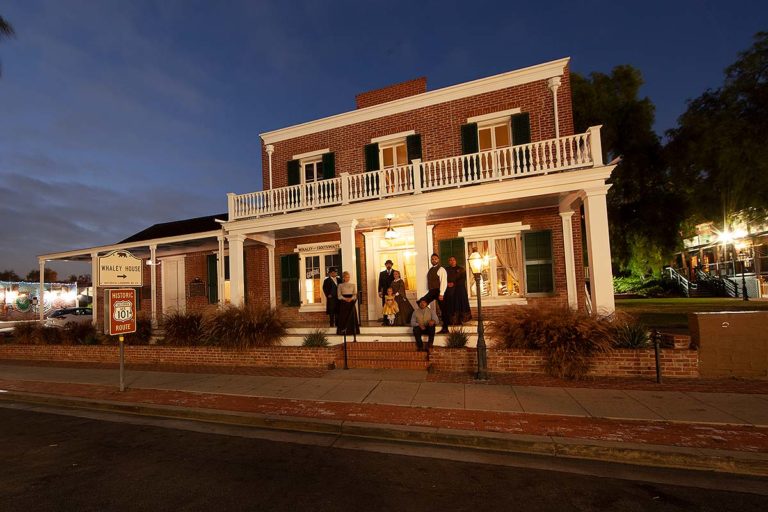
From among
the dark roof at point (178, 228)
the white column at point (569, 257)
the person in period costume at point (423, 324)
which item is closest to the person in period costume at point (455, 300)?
the person in period costume at point (423, 324)

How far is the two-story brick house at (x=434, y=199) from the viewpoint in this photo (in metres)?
9.59

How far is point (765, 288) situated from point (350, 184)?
24.3 m

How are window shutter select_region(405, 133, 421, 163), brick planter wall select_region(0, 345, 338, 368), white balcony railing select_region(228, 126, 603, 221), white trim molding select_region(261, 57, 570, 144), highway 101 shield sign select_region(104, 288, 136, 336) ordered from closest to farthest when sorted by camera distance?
highway 101 shield sign select_region(104, 288, 136, 336) < brick planter wall select_region(0, 345, 338, 368) < white balcony railing select_region(228, 126, 603, 221) < white trim molding select_region(261, 57, 570, 144) < window shutter select_region(405, 133, 421, 163)

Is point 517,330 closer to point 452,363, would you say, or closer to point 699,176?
point 452,363

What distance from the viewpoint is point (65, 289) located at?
1518 inches

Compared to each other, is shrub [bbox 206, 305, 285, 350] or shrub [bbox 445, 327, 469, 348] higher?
shrub [bbox 206, 305, 285, 350]

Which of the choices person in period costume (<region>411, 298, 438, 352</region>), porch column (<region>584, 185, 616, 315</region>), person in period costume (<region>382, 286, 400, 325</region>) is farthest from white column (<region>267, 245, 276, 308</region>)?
porch column (<region>584, 185, 616, 315</region>)

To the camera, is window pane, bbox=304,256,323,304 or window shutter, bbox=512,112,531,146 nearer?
window shutter, bbox=512,112,531,146

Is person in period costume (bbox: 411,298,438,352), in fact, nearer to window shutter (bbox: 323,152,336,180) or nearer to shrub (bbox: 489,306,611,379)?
shrub (bbox: 489,306,611,379)

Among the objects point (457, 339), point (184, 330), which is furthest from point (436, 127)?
point (184, 330)

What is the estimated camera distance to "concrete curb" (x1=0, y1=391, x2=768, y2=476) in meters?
4.03

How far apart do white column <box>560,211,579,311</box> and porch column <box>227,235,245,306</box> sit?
9.13 metres

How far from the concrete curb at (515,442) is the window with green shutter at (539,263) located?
6.83m

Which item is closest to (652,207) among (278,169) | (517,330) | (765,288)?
(765,288)
